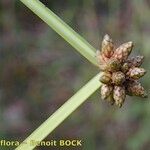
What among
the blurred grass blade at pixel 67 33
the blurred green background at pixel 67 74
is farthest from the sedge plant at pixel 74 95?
the blurred green background at pixel 67 74

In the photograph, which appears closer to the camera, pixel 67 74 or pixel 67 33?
pixel 67 33

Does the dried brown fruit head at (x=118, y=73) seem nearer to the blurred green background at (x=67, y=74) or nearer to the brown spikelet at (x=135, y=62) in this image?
the brown spikelet at (x=135, y=62)

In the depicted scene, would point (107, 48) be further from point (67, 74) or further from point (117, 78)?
point (67, 74)

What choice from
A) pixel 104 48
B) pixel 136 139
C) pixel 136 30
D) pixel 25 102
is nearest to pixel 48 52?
pixel 25 102

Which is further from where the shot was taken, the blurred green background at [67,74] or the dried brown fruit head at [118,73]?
the blurred green background at [67,74]

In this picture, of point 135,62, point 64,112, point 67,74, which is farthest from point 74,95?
point 67,74

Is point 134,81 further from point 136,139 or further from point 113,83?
point 136,139
